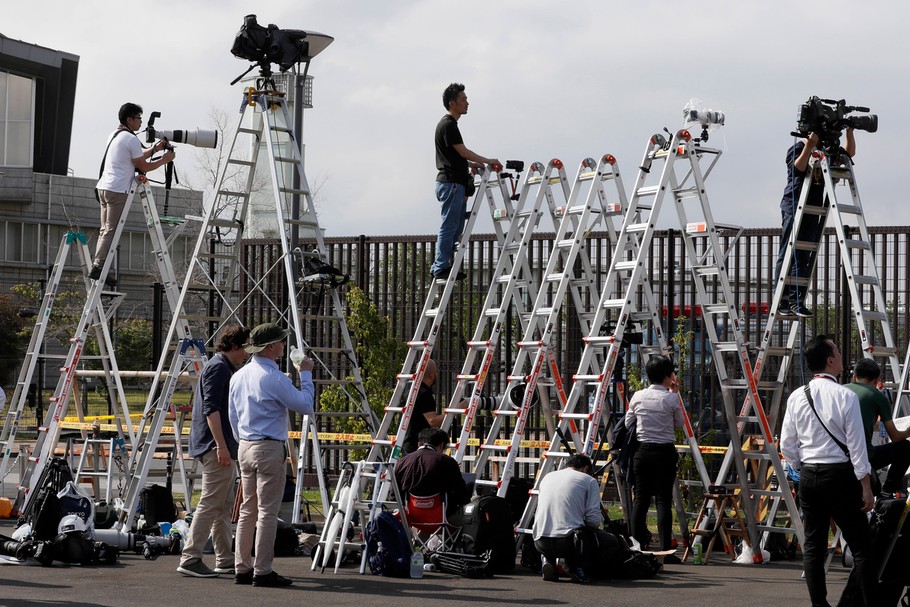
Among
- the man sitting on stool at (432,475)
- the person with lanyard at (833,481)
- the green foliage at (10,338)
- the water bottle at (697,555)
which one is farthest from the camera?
the green foliage at (10,338)

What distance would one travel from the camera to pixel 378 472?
1097cm

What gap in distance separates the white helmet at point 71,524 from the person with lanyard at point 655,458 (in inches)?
190

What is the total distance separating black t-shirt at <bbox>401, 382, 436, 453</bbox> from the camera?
41.4ft

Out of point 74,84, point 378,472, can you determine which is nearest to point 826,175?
point 378,472

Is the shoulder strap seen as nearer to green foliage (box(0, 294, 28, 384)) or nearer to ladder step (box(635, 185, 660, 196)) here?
ladder step (box(635, 185, 660, 196))

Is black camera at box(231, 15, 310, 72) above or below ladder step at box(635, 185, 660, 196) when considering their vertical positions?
above

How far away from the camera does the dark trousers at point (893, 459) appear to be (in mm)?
10023

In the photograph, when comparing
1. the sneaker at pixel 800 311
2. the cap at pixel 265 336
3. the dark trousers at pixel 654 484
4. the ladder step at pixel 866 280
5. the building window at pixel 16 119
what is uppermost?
the building window at pixel 16 119

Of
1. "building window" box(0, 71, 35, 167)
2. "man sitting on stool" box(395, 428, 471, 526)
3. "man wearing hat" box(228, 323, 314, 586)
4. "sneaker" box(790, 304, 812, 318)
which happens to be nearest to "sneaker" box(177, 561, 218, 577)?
"man wearing hat" box(228, 323, 314, 586)

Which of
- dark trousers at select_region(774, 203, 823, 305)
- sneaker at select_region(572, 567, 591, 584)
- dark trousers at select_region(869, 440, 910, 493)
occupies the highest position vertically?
dark trousers at select_region(774, 203, 823, 305)

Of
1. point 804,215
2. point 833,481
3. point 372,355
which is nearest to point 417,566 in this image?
point 833,481

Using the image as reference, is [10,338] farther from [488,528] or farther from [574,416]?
[574,416]

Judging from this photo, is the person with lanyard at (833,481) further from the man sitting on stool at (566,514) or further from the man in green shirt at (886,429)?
the man sitting on stool at (566,514)

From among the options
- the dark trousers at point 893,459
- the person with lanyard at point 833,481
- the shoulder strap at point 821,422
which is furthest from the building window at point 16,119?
the person with lanyard at point 833,481
